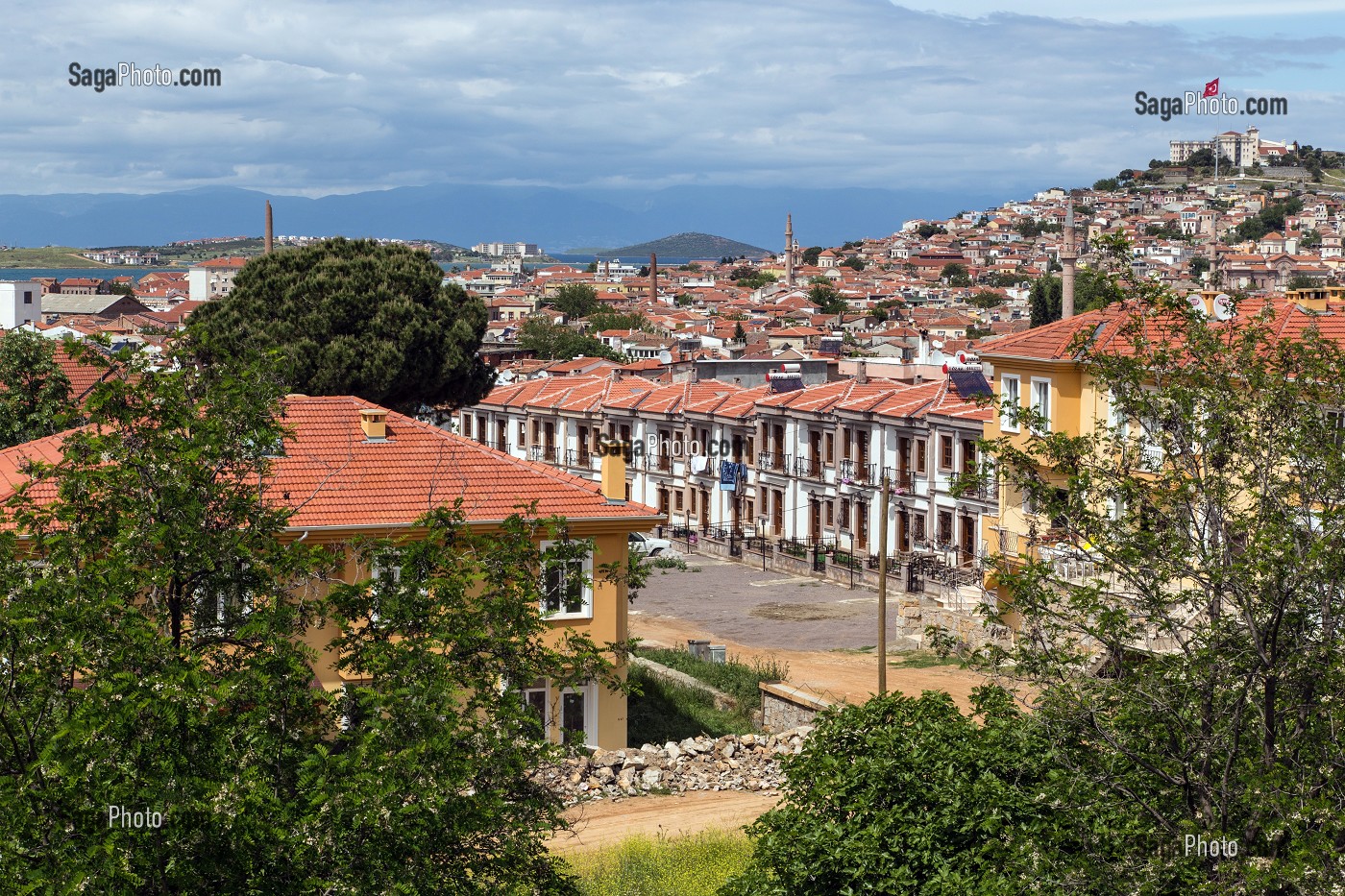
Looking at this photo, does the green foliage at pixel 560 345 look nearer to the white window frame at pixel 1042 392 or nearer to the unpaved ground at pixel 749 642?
the unpaved ground at pixel 749 642

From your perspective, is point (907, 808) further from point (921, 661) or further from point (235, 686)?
point (921, 661)

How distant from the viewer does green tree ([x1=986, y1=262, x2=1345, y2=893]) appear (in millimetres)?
12469

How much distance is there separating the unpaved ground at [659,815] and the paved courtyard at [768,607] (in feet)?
51.9

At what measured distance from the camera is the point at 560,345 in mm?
128375

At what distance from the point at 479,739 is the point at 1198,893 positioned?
5399mm

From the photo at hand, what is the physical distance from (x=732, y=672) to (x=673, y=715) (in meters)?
3.62

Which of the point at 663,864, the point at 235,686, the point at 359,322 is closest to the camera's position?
the point at 235,686

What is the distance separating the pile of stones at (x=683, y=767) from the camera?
26906 mm

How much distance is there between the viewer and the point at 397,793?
38.6ft

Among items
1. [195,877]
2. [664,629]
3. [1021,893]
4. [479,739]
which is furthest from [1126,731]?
[664,629]

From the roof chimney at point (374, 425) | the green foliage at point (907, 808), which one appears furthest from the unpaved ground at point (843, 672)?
the green foliage at point (907, 808)

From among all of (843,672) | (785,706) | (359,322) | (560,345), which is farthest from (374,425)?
(560,345)

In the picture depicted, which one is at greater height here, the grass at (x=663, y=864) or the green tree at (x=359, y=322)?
the green tree at (x=359, y=322)

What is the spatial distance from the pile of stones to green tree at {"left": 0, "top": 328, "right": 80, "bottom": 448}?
15.9 meters
